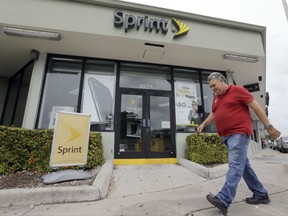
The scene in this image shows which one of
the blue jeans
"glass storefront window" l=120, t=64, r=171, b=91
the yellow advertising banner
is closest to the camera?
the blue jeans

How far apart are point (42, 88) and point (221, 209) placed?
6.00 meters

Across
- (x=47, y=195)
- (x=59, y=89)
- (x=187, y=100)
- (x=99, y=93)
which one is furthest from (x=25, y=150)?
(x=187, y=100)

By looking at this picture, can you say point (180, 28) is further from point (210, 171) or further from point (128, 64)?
point (210, 171)

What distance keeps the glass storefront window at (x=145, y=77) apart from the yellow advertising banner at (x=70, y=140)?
2.63m

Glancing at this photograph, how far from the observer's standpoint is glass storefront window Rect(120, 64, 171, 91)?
22.8ft

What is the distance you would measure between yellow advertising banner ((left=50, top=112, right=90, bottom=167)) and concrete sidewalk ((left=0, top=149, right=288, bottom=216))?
3.10 ft

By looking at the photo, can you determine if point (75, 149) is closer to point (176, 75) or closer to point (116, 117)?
point (116, 117)

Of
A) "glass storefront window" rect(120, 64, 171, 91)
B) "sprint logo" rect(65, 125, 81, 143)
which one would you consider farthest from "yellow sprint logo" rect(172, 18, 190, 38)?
"sprint logo" rect(65, 125, 81, 143)

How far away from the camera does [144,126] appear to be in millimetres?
6488

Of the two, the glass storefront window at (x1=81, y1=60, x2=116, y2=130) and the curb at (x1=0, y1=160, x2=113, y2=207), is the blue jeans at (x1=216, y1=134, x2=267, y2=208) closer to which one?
the curb at (x1=0, y1=160, x2=113, y2=207)

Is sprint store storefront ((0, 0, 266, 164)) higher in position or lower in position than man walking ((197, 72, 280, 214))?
higher

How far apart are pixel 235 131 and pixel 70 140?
10.6ft

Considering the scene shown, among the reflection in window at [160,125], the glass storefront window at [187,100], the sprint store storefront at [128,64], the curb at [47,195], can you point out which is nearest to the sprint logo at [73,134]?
the curb at [47,195]

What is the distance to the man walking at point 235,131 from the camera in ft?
8.14
